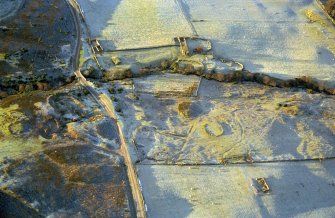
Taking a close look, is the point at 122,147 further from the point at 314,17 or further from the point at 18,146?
the point at 314,17

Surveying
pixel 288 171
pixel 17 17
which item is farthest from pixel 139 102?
pixel 17 17

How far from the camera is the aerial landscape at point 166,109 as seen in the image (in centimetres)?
2728

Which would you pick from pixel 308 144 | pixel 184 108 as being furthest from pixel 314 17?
pixel 184 108

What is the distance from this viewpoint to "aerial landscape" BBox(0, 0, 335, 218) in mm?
27281

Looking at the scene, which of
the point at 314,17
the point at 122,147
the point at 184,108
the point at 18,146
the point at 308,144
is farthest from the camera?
the point at 314,17

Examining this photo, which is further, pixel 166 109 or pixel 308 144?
pixel 166 109

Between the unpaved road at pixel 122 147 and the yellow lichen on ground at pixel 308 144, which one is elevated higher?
the yellow lichen on ground at pixel 308 144

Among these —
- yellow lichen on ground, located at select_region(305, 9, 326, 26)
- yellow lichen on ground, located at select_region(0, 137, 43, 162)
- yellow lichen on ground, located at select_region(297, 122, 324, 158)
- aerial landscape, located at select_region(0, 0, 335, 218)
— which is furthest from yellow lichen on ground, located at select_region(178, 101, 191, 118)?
yellow lichen on ground, located at select_region(305, 9, 326, 26)

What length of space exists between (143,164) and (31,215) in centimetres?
724

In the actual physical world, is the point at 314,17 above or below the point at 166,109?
above

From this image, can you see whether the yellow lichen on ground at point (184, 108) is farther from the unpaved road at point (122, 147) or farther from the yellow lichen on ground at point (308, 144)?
the yellow lichen on ground at point (308, 144)

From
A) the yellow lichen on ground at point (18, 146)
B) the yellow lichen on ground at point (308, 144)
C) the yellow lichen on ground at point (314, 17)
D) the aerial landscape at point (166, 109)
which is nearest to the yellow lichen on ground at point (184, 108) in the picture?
the aerial landscape at point (166, 109)

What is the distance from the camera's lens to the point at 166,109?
1320 inches

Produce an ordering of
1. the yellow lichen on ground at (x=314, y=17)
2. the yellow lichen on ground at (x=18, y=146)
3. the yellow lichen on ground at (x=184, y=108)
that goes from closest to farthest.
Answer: the yellow lichen on ground at (x=18, y=146) → the yellow lichen on ground at (x=184, y=108) → the yellow lichen on ground at (x=314, y=17)
